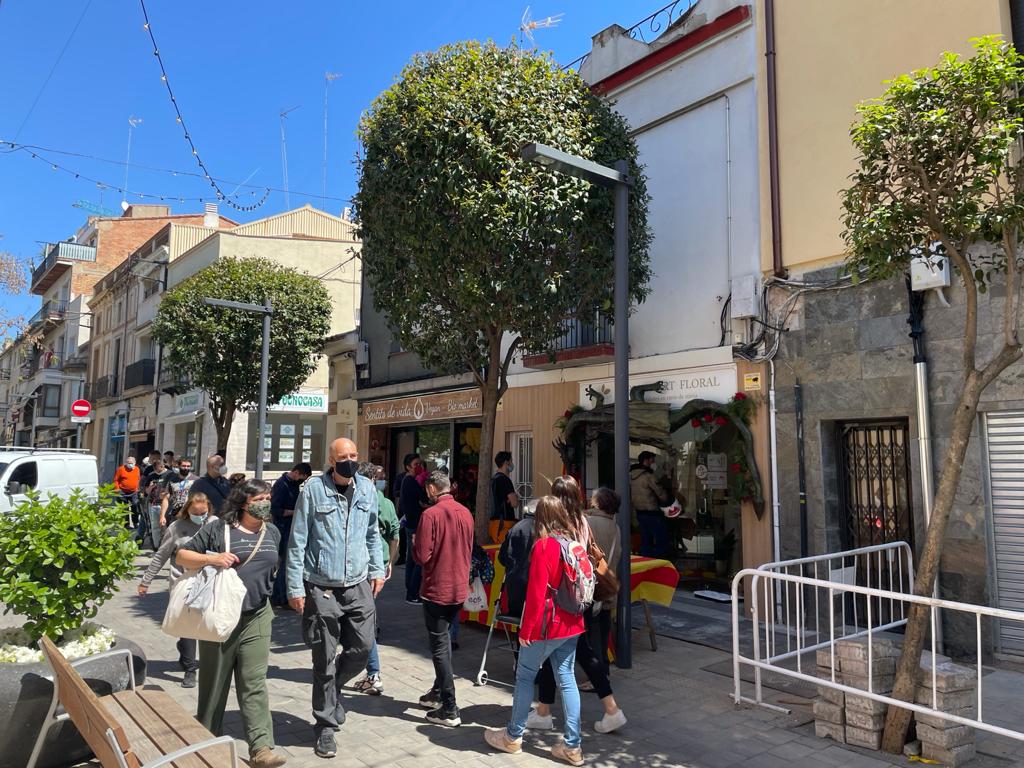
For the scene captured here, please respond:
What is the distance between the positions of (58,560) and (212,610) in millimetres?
1223

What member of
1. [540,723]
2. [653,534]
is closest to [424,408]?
[653,534]

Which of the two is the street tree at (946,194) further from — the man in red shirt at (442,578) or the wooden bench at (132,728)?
the wooden bench at (132,728)

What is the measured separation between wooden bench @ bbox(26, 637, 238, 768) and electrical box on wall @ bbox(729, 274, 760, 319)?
737 cm

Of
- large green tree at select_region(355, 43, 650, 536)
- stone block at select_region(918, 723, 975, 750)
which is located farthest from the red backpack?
large green tree at select_region(355, 43, 650, 536)

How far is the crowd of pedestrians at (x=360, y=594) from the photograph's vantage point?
433 cm

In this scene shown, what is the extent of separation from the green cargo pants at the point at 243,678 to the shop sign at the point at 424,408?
9164mm

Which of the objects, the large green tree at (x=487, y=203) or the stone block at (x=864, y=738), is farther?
the large green tree at (x=487, y=203)

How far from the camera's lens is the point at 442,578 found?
5219 mm

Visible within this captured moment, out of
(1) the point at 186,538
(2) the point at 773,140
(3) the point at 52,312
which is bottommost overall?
(1) the point at 186,538

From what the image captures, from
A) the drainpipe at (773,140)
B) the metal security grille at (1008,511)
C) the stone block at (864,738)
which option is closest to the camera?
the stone block at (864,738)

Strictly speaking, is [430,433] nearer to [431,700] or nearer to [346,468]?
[431,700]

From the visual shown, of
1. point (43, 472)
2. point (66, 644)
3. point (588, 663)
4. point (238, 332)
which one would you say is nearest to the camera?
point (66, 644)

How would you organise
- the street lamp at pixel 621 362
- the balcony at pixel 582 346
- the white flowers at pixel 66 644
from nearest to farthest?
the white flowers at pixel 66 644, the street lamp at pixel 621 362, the balcony at pixel 582 346

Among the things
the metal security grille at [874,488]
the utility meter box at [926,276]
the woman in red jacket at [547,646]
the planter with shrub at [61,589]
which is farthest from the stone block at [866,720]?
the planter with shrub at [61,589]
